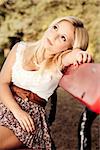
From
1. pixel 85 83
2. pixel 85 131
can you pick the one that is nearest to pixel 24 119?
pixel 85 131

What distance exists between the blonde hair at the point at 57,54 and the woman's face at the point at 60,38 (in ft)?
0.06

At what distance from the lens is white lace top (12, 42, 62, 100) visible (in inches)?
113

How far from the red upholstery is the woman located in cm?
10

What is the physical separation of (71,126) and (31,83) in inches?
149

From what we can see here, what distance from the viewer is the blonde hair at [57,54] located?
2.80 meters

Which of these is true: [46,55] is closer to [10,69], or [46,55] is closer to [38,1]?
[10,69]

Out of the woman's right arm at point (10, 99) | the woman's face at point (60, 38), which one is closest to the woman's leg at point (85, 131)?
the woman's right arm at point (10, 99)

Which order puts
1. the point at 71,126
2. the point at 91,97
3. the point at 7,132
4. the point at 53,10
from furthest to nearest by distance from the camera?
1. the point at 53,10
2. the point at 71,126
3. the point at 7,132
4. the point at 91,97

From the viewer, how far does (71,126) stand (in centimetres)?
662

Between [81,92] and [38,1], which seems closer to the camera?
[81,92]

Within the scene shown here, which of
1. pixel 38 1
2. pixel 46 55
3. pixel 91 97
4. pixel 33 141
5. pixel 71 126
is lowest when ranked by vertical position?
pixel 71 126

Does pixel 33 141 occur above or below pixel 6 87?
below

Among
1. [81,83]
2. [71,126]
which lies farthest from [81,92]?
[71,126]

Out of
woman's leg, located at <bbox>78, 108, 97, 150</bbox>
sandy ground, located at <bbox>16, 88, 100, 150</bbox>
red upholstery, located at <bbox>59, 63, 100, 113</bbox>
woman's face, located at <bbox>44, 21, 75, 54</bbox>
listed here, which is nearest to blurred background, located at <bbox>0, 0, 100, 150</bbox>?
sandy ground, located at <bbox>16, 88, 100, 150</bbox>
